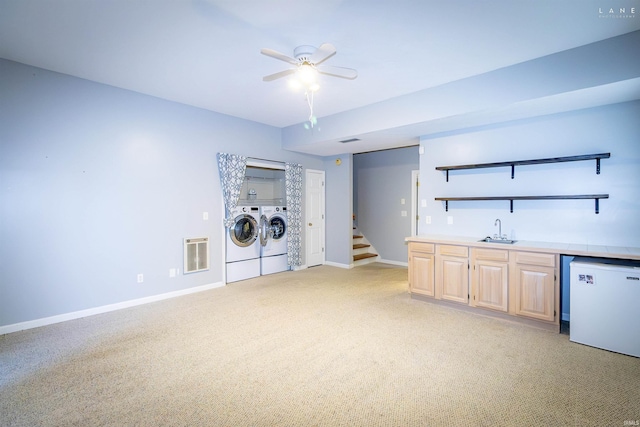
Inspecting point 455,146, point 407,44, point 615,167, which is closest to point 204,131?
point 407,44

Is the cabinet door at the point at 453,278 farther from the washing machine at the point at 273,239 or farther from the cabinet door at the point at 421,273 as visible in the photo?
the washing machine at the point at 273,239

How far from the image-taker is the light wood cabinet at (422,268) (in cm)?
412

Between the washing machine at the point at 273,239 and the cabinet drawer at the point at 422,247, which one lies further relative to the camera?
the washing machine at the point at 273,239

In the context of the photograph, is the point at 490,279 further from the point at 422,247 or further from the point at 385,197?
the point at 385,197

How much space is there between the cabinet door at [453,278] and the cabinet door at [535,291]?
1.84 feet

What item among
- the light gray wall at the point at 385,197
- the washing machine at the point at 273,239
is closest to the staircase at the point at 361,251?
the light gray wall at the point at 385,197

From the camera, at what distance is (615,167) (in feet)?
10.9

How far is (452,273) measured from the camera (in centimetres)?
394

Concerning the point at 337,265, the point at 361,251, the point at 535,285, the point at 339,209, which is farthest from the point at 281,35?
the point at 361,251

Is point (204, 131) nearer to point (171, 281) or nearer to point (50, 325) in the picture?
point (171, 281)

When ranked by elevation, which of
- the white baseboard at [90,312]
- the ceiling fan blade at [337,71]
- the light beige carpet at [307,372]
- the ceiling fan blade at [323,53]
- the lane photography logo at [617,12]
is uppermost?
the lane photography logo at [617,12]

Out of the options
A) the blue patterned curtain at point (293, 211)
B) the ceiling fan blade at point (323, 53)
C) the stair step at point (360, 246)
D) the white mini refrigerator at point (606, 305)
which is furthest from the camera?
the stair step at point (360, 246)

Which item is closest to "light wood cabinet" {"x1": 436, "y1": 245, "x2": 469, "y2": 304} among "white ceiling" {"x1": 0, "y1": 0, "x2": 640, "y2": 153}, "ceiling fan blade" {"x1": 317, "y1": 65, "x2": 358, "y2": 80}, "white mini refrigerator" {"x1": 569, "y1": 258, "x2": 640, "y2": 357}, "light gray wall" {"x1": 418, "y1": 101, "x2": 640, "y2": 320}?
"light gray wall" {"x1": 418, "y1": 101, "x2": 640, "y2": 320}

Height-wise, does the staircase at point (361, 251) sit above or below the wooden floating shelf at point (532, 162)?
below
